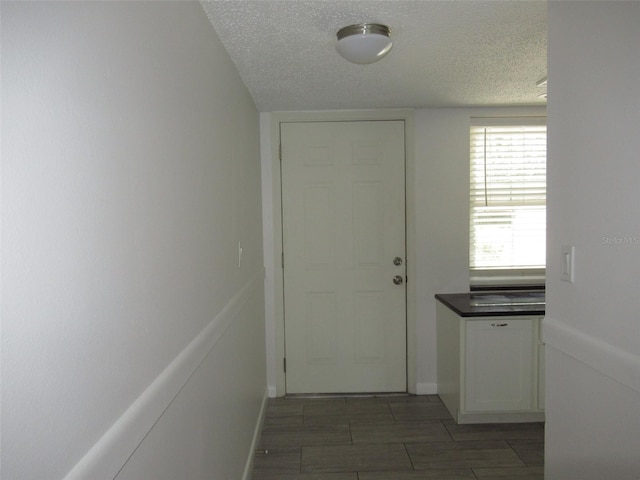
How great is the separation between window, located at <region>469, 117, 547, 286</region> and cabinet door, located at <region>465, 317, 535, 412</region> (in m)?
0.71

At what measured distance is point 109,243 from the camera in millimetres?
967

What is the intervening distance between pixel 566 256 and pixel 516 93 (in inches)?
85.9

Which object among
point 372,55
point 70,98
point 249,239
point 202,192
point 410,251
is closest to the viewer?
point 70,98

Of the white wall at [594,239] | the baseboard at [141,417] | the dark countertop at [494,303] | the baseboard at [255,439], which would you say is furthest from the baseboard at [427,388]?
the baseboard at [141,417]

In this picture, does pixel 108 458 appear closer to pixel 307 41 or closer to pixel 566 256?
pixel 566 256

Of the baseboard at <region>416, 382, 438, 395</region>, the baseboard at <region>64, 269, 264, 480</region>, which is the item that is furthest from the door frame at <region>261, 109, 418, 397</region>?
the baseboard at <region>64, 269, 264, 480</region>

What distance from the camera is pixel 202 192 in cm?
179

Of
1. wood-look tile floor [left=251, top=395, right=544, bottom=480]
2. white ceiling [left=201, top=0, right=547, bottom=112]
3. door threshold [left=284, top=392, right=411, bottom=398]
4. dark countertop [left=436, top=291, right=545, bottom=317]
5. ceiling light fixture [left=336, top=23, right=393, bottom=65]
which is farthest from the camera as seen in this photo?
door threshold [left=284, top=392, right=411, bottom=398]

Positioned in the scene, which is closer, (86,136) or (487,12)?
(86,136)

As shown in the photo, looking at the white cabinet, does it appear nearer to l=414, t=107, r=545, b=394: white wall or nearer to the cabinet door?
the cabinet door

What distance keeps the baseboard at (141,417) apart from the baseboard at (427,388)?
2.49 m

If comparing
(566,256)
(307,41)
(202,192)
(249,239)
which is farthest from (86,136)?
(249,239)

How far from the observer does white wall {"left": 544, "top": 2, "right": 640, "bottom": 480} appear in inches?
49.7

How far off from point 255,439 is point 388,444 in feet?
Result: 2.78
